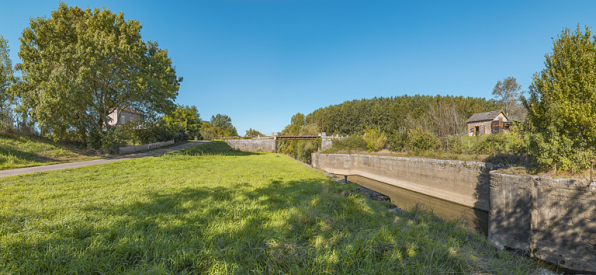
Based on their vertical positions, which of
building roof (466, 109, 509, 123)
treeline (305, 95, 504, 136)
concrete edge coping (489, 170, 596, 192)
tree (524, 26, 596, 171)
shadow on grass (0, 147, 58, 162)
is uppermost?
treeline (305, 95, 504, 136)

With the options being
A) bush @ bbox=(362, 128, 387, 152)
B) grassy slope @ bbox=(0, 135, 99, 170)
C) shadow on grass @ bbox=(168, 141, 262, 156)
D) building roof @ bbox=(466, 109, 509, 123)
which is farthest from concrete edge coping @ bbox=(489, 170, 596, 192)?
building roof @ bbox=(466, 109, 509, 123)

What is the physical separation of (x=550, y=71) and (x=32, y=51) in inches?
1131

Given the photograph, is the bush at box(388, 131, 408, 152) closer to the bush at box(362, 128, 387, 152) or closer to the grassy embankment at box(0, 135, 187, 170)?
the bush at box(362, 128, 387, 152)

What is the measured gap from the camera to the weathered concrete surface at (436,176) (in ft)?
39.6

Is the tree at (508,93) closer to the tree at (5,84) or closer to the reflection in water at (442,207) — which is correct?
the reflection in water at (442,207)

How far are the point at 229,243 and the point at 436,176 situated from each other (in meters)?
16.3

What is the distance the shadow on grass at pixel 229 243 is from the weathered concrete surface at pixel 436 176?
1104 centimetres

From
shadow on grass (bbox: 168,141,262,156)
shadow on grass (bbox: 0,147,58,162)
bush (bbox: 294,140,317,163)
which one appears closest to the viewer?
shadow on grass (bbox: 0,147,58,162)

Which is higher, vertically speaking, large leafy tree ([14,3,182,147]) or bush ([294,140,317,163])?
large leafy tree ([14,3,182,147])

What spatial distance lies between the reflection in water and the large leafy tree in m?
20.0

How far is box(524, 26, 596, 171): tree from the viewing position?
6219 mm

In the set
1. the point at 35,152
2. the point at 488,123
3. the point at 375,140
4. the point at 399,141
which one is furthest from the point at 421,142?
the point at 35,152

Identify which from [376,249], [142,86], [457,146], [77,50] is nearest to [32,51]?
[77,50]

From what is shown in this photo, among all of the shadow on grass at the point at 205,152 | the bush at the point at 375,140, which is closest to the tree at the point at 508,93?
the bush at the point at 375,140
